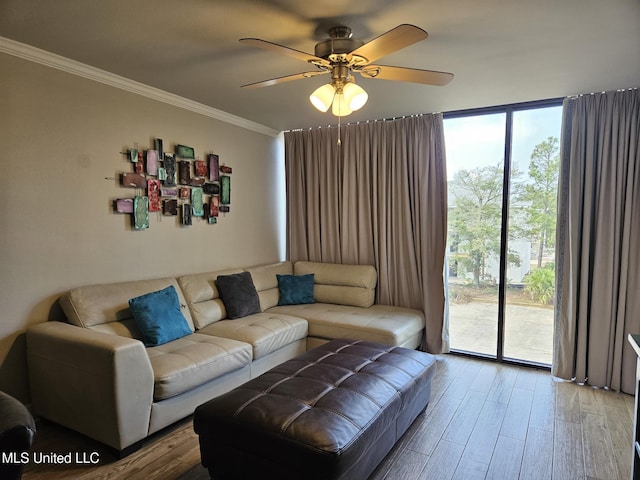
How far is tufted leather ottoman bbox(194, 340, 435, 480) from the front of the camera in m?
1.74

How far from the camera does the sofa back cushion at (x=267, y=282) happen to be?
4102 millimetres

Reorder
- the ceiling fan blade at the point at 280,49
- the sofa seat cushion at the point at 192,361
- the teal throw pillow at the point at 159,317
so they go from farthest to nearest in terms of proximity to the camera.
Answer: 1. the teal throw pillow at the point at 159,317
2. the sofa seat cushion at the point at 192,361
3. the ceiling fan blade at the point at 280,49

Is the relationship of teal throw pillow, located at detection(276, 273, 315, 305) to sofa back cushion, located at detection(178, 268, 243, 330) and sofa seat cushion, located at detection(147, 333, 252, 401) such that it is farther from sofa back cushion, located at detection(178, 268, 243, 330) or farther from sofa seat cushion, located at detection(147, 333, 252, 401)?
sofa seat cushion, located at detection(147, 333, 252, 401)

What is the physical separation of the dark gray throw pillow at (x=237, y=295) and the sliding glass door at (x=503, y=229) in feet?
6.83

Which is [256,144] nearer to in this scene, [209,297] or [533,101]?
[209,297]

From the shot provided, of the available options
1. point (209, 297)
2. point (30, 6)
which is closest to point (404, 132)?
point (209, 297)

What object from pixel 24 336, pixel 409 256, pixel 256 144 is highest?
pixel 256 144

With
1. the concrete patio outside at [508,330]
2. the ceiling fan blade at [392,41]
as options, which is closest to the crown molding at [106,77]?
the ceiling fan blade at [392,41]

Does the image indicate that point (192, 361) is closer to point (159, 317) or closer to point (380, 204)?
point (159, 317)

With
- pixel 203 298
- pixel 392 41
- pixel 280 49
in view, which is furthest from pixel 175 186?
pixel 392 41

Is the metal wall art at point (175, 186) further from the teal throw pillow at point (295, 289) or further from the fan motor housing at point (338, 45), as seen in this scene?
the fan motor housing at point (338, 45)

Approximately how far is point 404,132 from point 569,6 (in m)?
2.20

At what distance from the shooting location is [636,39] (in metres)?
2.30

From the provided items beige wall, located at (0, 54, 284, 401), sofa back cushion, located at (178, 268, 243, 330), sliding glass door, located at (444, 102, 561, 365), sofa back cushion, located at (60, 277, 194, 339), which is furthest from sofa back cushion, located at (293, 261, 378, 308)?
sofa back cushion, located at (60, 277, 194, 339)
